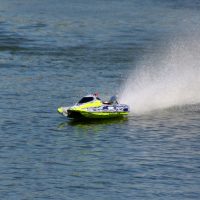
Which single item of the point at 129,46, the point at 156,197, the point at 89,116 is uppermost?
the point at 129,46

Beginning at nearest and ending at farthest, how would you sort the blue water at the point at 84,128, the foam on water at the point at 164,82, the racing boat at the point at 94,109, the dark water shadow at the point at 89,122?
1. the blue water at the point at 84,128
2. the racing boat at the point at 94,109
3. the dark water shadow at the point at 89,122
4. the foam on water at the point at 164,82

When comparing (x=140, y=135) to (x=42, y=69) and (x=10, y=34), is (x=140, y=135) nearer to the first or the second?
(x=42, y=69)

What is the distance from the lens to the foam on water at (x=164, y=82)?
66.9 metres

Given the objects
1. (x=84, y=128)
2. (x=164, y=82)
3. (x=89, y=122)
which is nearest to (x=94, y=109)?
(x=89, y=122)

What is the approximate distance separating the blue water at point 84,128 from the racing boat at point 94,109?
1.95 feet

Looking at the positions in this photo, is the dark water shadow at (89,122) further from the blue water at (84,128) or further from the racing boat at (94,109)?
the racing boat at (94,109)

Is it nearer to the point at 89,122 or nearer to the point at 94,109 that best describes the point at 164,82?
the point at 89,122

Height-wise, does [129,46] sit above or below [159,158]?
above

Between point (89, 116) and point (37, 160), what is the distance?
9.70 meters

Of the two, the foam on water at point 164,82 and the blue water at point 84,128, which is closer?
the blue water at point 84,128

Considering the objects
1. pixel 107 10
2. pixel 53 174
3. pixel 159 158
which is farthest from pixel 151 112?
pixel 107 10

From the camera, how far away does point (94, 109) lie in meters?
60.1

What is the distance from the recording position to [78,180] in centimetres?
4756

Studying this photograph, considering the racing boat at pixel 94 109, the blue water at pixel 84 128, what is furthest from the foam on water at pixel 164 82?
the racing boat at pixel 94 109
